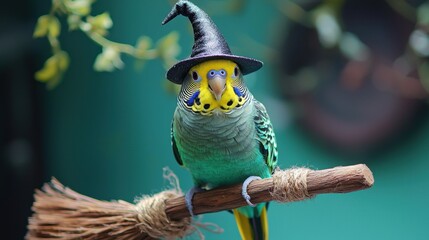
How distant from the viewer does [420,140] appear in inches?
53.6

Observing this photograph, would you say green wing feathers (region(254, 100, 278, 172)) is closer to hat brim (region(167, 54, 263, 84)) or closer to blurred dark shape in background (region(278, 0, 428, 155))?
hat brim (region(167, 54, 263, 84))

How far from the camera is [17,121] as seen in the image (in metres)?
1.55

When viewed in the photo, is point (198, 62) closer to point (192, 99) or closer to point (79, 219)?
point (192, 99)

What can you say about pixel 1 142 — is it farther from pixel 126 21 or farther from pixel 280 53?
pixel 280 53

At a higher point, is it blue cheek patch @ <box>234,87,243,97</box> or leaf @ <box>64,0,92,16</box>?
leaf @ <box>64,0,92,16</box>

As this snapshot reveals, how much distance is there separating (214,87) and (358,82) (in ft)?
2.38

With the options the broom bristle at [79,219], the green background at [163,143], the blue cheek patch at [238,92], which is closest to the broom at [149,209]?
the broom bristle at [79,219]

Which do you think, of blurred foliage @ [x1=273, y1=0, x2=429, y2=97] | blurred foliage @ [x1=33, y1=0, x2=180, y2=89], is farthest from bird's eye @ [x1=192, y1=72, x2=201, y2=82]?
blurred foliage @ [x1=273, y1=0, x2=429, y2=97]

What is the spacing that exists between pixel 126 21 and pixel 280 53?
0.41 m

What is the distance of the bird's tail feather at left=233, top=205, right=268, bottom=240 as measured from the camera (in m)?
0.93

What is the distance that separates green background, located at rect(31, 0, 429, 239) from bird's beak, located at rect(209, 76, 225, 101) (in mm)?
635

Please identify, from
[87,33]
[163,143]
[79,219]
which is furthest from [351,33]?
[79,219]

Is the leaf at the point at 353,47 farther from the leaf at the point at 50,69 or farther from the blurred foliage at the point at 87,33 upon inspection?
the leaf at the point at 50,69

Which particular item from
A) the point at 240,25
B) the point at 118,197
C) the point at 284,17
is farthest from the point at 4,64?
the point at 284,17
